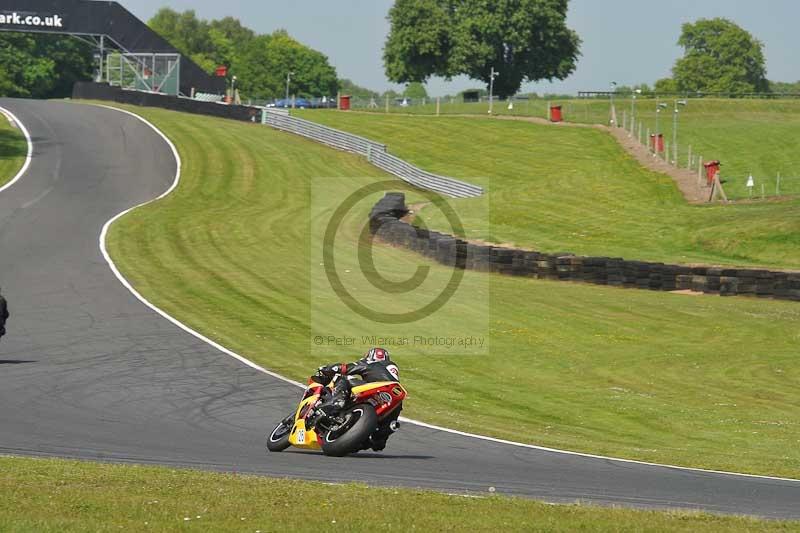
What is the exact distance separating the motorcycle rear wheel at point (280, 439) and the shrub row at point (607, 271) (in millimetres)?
19238

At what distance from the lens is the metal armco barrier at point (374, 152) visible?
51625mm

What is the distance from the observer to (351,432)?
13.1m

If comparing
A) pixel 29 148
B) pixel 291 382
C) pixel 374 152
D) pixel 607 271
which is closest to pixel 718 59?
pixel 374 152

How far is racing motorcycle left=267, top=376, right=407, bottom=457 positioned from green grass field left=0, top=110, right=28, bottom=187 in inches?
1376

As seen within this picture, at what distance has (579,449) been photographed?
1459 cm

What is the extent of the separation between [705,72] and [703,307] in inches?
6424

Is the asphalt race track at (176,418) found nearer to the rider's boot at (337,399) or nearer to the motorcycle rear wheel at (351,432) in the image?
the motorcycle rear wheel at (351,432)

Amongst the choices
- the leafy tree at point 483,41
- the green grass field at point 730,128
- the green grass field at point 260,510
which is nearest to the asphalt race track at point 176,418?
the green grass field at point 260,510

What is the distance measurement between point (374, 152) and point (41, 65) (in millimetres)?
80267

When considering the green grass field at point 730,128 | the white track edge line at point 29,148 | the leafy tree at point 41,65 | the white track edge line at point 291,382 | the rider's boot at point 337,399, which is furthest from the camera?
the leafy tree at point 41,65

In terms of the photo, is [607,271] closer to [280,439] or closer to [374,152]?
[280,439]

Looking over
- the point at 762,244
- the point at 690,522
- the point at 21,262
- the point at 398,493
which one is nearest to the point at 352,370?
the point at 398,493

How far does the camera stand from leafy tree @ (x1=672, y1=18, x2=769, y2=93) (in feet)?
594

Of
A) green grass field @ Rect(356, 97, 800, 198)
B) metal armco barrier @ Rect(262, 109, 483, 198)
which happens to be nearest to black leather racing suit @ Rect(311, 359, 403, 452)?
metal armco barrier @ Rect(262, 109, 483, 198)
